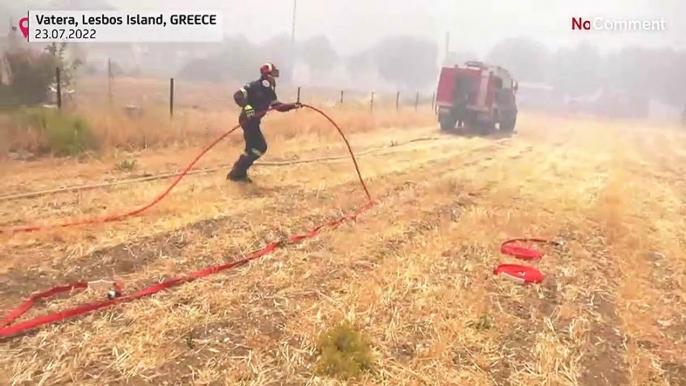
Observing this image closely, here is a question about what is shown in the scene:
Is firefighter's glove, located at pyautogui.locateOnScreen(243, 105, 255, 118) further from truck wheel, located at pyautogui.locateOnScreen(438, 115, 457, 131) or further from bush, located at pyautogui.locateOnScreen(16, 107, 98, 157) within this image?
truck wheel, located at pyautogui.locateOnScreen(438, 115, 457, 131)

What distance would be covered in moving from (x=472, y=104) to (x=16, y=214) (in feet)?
48.9

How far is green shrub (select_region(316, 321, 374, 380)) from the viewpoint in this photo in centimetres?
312

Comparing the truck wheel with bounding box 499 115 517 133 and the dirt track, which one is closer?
the dirt track

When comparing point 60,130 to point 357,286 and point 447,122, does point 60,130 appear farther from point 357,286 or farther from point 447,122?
point 447,122

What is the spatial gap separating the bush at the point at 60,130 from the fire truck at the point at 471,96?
474 inches

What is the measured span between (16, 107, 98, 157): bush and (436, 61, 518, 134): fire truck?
39.5 ft

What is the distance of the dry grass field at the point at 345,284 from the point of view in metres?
3.22

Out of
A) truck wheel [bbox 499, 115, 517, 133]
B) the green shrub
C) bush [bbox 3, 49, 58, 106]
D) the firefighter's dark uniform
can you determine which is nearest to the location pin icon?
bush [bbox 3, 49, 58, 106]

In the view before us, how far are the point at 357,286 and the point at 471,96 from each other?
585 inches

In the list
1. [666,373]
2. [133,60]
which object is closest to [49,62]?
[666,373]

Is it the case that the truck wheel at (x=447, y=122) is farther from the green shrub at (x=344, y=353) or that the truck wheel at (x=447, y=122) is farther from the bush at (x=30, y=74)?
the green shrub at (x=344, y=353)

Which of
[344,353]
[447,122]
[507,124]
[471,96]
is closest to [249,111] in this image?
[344,353]

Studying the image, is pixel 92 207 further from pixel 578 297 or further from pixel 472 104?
pixel 472 104

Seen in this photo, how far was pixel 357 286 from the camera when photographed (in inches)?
172
